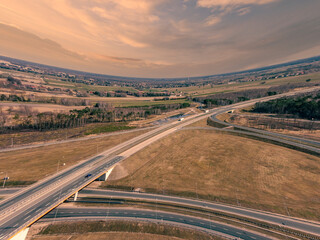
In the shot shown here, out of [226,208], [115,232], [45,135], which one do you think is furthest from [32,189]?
[45,135]

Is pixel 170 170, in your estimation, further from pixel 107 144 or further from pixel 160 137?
pixel 107 144

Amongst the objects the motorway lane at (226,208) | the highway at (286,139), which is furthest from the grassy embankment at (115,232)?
the highway at (286,139)

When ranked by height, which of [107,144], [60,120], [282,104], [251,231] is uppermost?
[282,104]

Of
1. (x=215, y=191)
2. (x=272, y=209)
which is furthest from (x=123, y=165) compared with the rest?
(x=272, y=209)

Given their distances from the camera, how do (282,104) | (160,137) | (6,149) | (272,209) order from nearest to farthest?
1. (272,209)
2. (6,149)
3. (160,137)
4. (282,104)

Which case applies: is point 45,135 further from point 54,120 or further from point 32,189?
point 32,189

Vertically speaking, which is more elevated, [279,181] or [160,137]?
[160,137]

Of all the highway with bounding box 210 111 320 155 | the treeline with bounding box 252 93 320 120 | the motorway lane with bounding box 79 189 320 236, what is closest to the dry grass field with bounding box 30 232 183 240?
the motorway lane with bounding box 79 189 320 236

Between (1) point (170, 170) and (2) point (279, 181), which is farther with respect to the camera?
(1) point (170, 170)
